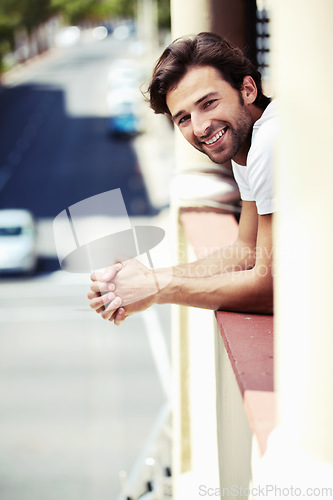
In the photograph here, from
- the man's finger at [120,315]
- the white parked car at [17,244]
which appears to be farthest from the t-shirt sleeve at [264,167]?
the white parked car at [17,244]

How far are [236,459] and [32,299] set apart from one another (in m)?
18.7

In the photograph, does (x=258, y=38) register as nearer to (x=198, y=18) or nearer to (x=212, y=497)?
(x=198, y=18)

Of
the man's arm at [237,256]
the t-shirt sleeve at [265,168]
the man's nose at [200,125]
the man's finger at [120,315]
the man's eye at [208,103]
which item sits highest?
the man's eye at [208,103]

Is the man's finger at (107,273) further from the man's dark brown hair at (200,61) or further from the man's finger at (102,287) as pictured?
the man's dark brown hair at (200,61)

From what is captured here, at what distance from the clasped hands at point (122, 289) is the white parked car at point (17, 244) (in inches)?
749

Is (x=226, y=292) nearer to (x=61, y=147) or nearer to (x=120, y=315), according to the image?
(x=120, y=315)

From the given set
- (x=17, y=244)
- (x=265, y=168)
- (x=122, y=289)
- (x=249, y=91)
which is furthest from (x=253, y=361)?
(x=17, y=244)

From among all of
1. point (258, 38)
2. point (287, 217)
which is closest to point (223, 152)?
point (287, 217)

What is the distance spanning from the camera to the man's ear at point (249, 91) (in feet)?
8.47

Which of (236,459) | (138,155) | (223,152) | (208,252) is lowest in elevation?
(138,155)

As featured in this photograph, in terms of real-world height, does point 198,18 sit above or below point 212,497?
above

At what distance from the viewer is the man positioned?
7.94 feet

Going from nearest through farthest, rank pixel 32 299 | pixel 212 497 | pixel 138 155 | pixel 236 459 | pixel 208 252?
pixel 236 459
pixel 208 252
pixel 212 497
pixel 32 299
pixel 138 155

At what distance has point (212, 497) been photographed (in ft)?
11.5
